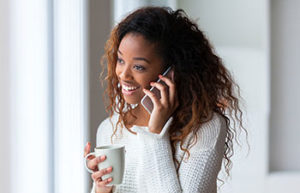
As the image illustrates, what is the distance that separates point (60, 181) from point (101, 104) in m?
0.36

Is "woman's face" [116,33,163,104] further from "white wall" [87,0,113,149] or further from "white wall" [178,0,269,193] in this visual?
"white wall" [178,0,269,193]

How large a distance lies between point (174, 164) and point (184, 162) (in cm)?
5

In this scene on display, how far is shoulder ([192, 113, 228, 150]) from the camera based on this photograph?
1061 millimetres

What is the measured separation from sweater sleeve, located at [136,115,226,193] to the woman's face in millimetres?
118

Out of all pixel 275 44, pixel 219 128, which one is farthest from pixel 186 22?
pixel 275 44

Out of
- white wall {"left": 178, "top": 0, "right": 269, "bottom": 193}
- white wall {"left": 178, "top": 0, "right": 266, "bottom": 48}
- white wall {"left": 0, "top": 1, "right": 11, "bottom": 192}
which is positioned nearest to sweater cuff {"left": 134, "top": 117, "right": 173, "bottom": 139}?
white wall {"left": 0, "top": 1, "right": 11, "bottom": 192}

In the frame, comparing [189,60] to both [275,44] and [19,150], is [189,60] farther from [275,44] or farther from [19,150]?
[275,44]

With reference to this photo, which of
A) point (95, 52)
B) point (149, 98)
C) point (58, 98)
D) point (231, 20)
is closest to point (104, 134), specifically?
point (149, 98)

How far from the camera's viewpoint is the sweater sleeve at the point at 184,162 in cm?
104

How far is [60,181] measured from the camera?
156cm

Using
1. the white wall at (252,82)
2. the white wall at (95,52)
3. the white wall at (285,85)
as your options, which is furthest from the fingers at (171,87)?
the white wall at (285,85)

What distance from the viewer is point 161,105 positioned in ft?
3.55

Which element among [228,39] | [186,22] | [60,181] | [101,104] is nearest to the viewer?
[186,22]

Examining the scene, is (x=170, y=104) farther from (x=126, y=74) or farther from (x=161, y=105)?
(x=126, y=74)
